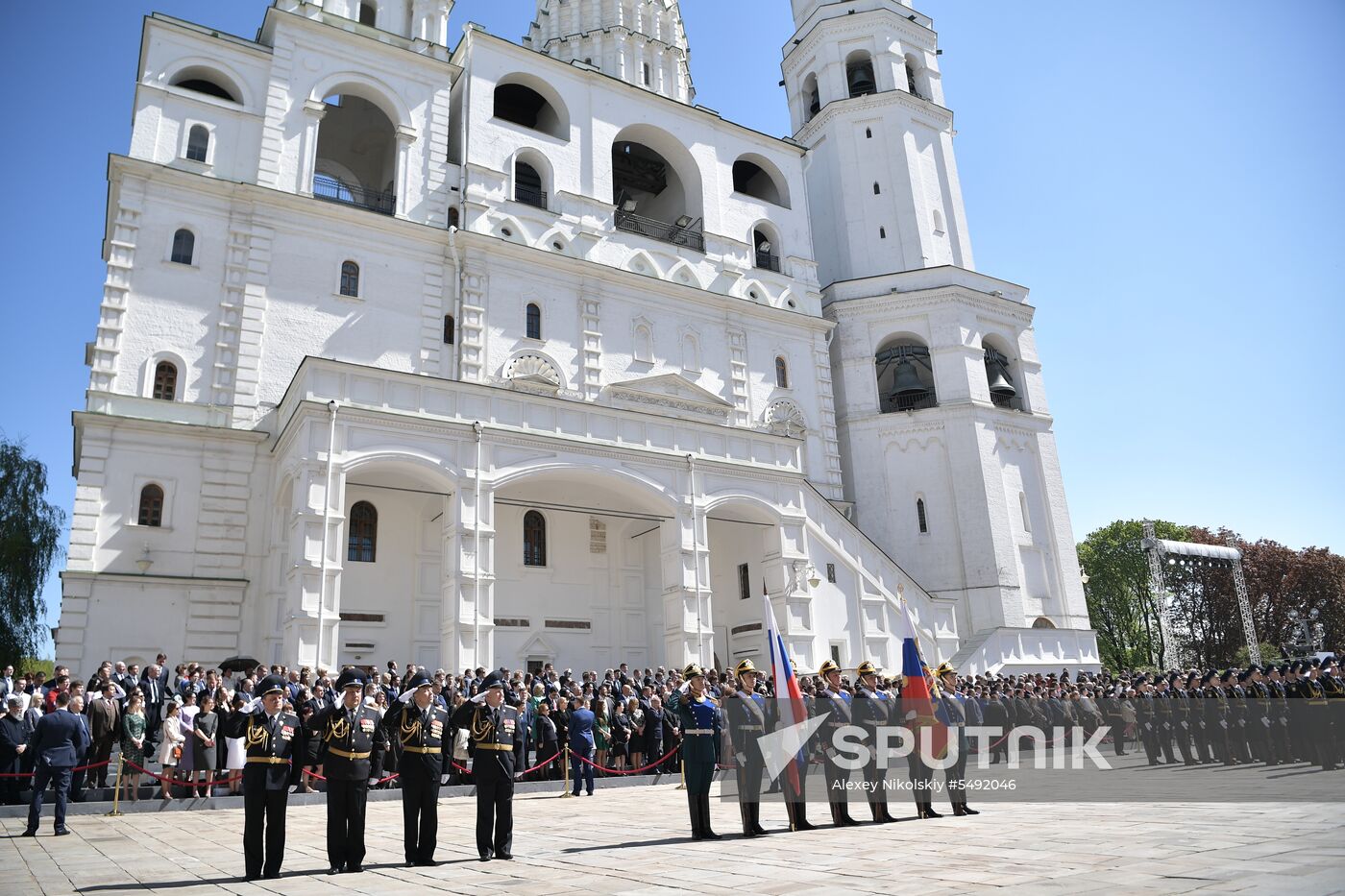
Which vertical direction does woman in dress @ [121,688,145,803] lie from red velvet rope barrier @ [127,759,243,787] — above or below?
above

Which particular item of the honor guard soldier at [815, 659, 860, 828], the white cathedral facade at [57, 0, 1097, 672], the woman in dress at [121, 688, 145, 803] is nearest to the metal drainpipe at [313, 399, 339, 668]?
the white cathedral facade at [57, 0, 1097, 672]

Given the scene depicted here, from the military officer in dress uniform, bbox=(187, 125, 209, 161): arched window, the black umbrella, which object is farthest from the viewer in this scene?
bbox=(187, 125, 209, 161): arched window

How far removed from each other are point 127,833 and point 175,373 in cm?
1581

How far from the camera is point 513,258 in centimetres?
2839

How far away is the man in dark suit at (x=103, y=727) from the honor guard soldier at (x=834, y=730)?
10656 millimetres

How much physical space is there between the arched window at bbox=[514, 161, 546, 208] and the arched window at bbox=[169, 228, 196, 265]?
412 inches

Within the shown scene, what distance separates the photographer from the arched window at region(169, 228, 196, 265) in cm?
2438

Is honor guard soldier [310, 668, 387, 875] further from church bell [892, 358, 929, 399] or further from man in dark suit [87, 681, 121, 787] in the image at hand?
church bell [892, 358, 929, 399]

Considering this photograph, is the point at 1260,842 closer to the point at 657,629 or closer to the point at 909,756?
the point at 909,756

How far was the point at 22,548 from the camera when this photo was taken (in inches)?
1067

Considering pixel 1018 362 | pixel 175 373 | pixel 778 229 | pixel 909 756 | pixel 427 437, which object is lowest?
pixel 909 756

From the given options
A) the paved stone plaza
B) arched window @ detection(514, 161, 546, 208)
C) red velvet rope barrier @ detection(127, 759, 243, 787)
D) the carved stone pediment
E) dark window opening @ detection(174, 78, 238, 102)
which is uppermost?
dark window opening @ detection(174, 78, 238, 102)

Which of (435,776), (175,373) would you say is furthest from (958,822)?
(175,373)

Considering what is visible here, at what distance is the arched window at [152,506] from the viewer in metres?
22.2
